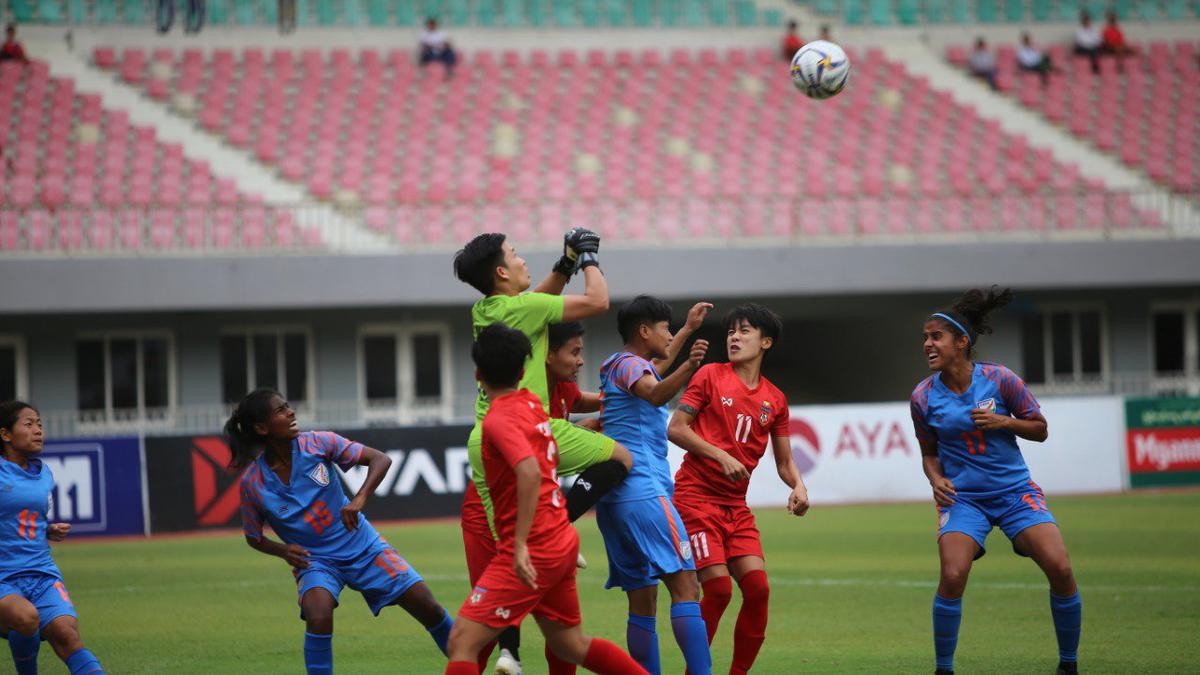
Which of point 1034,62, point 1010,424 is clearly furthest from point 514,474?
point 1034,62

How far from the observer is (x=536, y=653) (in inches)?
334

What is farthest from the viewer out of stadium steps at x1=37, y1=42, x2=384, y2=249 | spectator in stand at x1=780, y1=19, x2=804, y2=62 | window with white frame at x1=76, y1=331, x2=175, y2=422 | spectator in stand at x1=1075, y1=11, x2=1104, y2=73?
spectator in stand at x1=1075, y1=11, x2=1104, y2=73

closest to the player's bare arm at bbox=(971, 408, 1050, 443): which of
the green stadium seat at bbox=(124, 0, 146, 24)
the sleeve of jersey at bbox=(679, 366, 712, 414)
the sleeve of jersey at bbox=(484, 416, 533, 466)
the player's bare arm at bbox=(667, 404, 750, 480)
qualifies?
the player's bare arm at bbox=(667, 404, 750, 480)

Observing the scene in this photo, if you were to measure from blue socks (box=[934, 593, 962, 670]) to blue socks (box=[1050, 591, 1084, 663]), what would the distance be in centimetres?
52

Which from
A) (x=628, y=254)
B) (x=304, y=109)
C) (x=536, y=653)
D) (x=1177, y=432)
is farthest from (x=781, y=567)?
(x=304, y=109)

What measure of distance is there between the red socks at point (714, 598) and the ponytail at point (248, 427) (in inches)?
91.2

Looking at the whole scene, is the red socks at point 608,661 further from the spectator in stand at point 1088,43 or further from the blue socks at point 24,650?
the spectator in stand at point 1088,43

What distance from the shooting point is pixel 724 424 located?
22.8 ft

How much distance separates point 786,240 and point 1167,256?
6.63m

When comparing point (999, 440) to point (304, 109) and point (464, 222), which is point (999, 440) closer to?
point (464, 222)

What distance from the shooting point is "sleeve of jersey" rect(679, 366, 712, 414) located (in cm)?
691

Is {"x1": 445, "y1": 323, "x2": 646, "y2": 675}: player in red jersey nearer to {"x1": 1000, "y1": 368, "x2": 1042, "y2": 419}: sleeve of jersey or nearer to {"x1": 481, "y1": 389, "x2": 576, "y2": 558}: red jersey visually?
{"x1": 481, "y1": 389, "x2": 576, "y2": 558}: red jersey

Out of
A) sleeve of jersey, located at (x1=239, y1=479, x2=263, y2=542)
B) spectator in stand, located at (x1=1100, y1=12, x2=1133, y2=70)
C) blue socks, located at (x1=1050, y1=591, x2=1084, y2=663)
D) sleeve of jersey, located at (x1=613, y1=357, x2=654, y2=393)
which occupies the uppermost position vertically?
spectator in stand, located at (x1=1100, y1=12, x2=1133, y2=70)

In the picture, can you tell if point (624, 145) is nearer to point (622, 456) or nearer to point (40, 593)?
point (622, 456)
